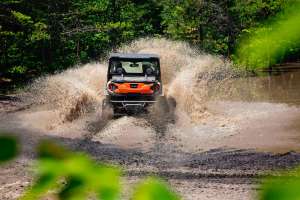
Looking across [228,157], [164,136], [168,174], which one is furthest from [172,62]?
[168,174]

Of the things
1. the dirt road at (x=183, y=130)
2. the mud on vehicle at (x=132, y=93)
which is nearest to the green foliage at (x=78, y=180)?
the dirt road at (x=183, y=130)

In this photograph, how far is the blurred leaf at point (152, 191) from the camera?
39cm

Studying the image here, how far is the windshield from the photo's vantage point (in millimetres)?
15734

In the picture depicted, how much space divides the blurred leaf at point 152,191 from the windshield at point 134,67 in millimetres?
15274

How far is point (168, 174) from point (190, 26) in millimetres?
21655

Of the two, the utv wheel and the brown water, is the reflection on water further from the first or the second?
the utv wheel

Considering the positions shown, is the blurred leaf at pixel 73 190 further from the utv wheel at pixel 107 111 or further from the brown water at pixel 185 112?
the utv wheel at pixel 107 111

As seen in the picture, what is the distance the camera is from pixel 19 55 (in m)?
23.6

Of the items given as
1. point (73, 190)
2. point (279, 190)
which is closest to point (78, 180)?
point (73, 190)

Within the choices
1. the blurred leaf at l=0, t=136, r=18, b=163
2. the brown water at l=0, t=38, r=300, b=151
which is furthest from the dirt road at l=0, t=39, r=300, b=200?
the blurred leaf at l=0, t=136, r=18, b=163

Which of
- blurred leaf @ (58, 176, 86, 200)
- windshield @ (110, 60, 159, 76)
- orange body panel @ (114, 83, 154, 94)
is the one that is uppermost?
blurred leaf @ (58, 176, 86, 200)

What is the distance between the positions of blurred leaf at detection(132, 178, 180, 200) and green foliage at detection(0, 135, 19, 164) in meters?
0.10

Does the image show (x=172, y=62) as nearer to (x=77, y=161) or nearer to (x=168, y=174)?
(x=168, y=174)

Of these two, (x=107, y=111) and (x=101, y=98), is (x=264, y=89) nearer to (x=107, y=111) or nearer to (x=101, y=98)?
(x=101, y=98)
